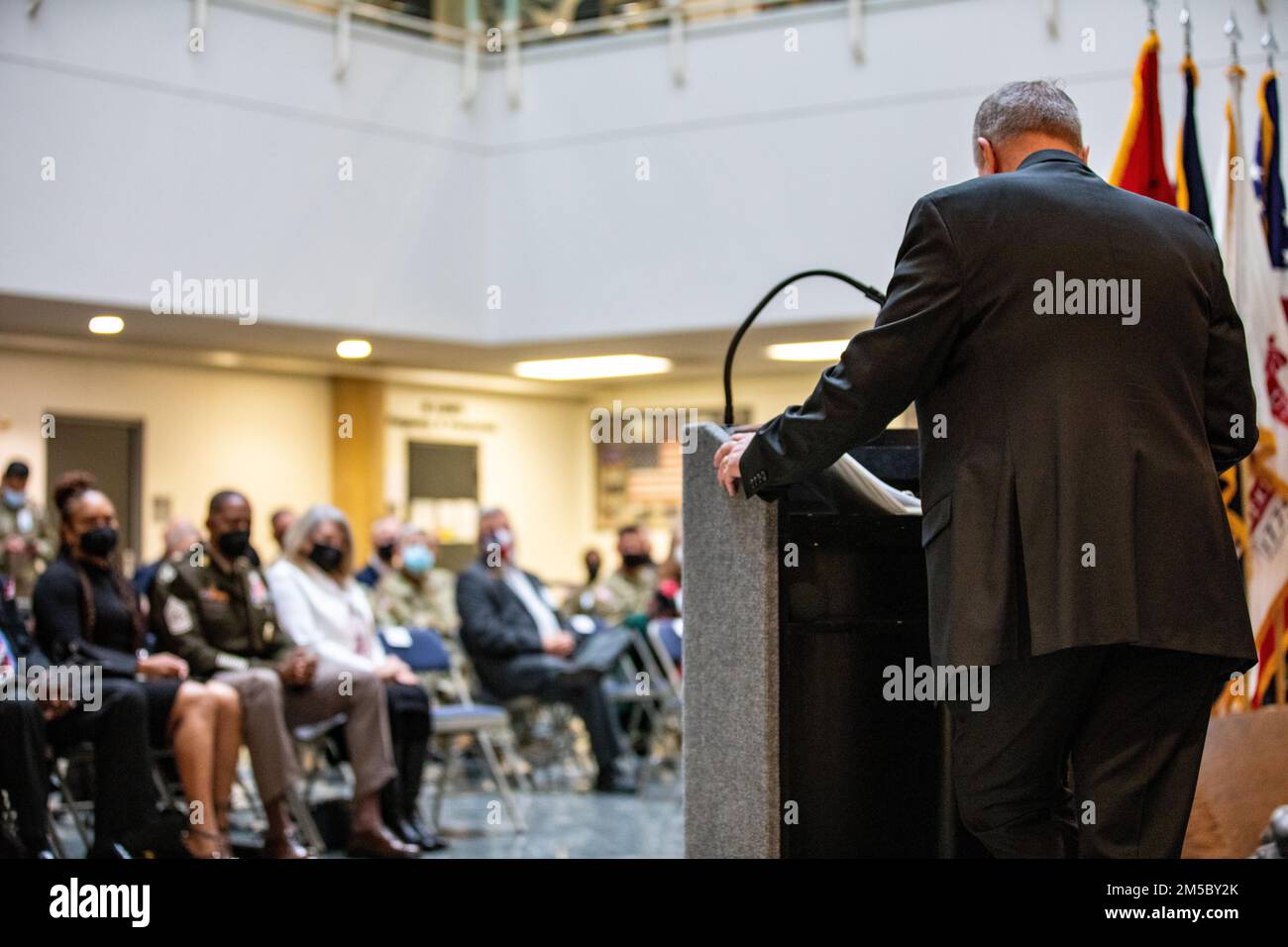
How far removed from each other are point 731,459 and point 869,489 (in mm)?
344

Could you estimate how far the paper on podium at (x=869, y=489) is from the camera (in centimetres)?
341

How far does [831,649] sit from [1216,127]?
260 inches

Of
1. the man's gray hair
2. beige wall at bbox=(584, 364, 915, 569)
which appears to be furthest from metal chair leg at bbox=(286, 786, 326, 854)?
beige wall at bbox=(584, 364, 915, 569)

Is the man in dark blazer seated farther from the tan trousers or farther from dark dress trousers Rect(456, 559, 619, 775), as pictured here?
dark dress trousers Rect(456, 559, 619, 775)

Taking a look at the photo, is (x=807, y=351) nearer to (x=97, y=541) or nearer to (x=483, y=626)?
(x=483, y=626)

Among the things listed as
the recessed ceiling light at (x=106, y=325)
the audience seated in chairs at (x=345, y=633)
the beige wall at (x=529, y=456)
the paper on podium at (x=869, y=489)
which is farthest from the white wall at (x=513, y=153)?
the paper on podium at (x=869, y=489)

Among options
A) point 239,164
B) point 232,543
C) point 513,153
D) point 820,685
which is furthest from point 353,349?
point 820,685

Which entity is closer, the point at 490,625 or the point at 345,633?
the point at 345,633

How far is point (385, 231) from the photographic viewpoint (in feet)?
35.7

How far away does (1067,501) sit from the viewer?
2762 millimetres

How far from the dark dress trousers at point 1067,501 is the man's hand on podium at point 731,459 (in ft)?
1.44

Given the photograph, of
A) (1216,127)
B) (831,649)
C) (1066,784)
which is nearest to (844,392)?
(831,649)

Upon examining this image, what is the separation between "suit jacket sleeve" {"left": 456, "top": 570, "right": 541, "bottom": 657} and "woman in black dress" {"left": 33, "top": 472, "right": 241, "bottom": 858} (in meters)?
2.63

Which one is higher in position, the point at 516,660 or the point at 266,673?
the point at 266,673
